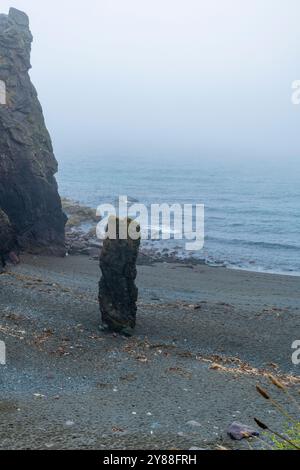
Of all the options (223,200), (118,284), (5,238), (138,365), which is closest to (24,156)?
(5,238)

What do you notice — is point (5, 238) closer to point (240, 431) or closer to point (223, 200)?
point (240, 431)

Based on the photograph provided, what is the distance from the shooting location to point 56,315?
26.0 m

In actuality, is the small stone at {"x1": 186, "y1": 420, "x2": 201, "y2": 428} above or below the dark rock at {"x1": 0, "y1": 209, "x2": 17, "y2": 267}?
below

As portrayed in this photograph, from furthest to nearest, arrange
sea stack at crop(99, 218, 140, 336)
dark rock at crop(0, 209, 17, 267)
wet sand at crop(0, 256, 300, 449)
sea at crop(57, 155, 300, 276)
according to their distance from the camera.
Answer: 1. sea at crop(57, 155, 300, 276)
2. dark rock at crop(0, 209, 17, 267)
3. sea stack at crop(99, 218, 140, 336)
4. wet sand at crop(0, 256, 300, 449)

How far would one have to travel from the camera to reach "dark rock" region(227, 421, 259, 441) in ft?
47.0

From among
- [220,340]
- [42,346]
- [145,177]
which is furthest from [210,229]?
[145,177]

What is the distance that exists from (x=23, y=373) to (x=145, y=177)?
114 metres

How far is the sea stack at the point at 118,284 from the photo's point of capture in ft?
80.5

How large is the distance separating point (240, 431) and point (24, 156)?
1314 inches

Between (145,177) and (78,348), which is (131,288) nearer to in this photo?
(78,348)

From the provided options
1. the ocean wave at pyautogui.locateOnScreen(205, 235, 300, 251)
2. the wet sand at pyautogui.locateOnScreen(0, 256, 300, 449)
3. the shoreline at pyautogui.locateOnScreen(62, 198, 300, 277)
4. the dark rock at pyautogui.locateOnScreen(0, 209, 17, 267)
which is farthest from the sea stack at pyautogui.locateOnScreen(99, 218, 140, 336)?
the ocean wave at pyautogui.locateOnScreen(205, 235, 300, 251)

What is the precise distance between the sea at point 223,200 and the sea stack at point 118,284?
26981 millimetres

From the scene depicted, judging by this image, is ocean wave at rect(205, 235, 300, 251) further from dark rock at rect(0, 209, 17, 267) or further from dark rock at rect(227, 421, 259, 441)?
dark rock at rect(227, 421, 259, 441)

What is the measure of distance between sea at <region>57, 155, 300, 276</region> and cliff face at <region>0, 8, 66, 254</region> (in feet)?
46.7
